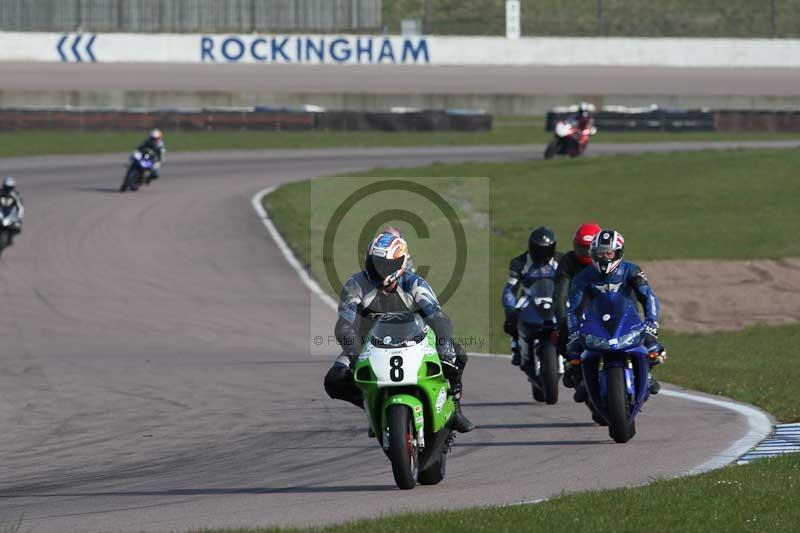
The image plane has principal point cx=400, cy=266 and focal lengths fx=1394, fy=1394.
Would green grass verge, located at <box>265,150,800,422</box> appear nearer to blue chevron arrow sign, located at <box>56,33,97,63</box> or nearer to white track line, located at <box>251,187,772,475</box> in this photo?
white track line, located at <box>251,187,772,475</box>

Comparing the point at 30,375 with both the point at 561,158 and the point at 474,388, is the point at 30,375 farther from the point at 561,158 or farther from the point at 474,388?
the point at 561,158

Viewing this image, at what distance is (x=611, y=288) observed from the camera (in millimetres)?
11914

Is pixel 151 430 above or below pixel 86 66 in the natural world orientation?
below

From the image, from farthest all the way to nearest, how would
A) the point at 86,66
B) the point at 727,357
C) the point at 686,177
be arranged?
the point at 86,66 < the point at 686,177 < the point at 727,357

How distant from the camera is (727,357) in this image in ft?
58.7

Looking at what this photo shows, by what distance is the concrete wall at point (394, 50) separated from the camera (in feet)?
189

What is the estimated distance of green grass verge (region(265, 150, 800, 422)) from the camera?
18.1 m

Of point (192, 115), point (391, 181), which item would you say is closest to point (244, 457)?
point (391, 181)

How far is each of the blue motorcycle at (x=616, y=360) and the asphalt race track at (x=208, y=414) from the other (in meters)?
0.27

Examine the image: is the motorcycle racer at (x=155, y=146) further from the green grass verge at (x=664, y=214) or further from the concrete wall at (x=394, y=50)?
the concrete wall at (x=394, y=50)

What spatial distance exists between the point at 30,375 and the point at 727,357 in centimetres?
866

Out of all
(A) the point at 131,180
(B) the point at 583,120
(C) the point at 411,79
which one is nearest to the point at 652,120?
(B) the point at 583,120

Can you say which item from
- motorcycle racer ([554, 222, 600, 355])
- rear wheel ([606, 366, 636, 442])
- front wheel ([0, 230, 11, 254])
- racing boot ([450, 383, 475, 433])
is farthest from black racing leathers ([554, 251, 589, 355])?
front wheel ([0, 230, 11, 254])

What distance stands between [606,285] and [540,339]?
2296 mm
